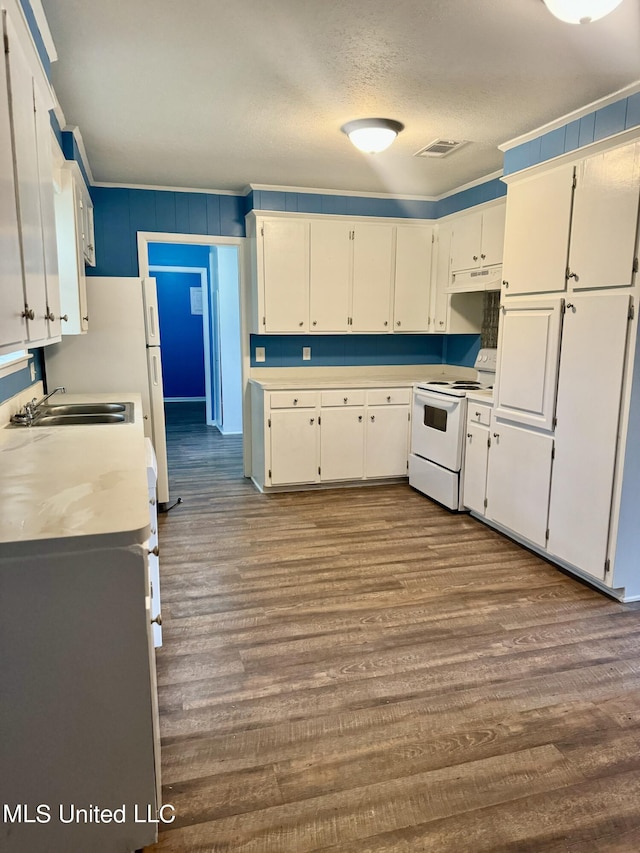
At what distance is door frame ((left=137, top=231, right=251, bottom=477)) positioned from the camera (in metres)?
4.57

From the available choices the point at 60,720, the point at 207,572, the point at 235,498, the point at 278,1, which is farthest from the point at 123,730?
the point at 235,498

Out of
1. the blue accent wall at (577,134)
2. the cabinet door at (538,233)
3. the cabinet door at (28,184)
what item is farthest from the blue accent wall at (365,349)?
the cabinet door at (28,184)

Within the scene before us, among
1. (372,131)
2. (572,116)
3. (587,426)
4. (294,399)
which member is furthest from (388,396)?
(572,116)

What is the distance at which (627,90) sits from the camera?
2607mm

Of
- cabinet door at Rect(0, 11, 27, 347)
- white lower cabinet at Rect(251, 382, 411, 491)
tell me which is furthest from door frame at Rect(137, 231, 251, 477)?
cabinet door at Rect(0, 11, 27, 347)

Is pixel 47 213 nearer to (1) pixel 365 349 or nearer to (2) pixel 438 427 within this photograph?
(2) pixel 438 427

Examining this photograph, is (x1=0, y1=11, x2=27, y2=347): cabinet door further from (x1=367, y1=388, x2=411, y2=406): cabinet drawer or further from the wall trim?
(x1=367, y1=388, x2=411, y2=406): cabinet drawer

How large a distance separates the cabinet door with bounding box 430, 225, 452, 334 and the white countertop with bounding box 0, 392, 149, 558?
322cm

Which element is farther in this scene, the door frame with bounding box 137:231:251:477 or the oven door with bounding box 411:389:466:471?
the door frame with bounding box 137:231:251:477

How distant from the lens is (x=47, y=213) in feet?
6.93

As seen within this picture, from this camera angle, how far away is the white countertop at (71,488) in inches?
49.1

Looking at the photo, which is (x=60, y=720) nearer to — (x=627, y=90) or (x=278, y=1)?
(x=278, y=1)

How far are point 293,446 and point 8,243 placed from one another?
3.20 metres

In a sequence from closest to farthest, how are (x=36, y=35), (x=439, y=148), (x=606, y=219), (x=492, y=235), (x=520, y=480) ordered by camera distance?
(x=36, y=35), (x=606, y=219), (x=520, y=480), (x=439, y=148), (x=492, y=235)
